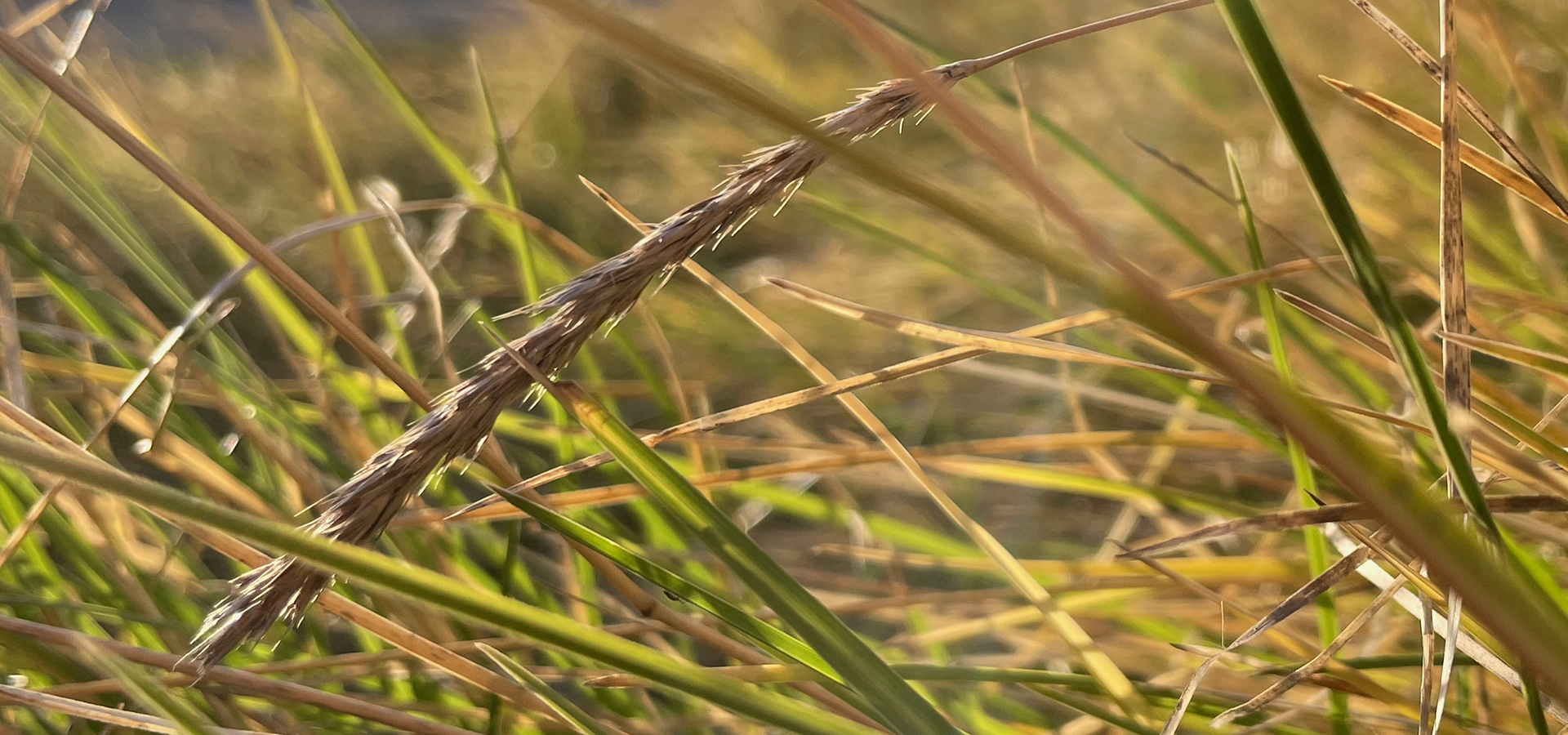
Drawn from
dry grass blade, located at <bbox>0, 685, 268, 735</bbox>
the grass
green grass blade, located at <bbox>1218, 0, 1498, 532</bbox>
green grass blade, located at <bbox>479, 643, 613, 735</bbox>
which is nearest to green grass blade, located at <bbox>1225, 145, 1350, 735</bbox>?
the grass

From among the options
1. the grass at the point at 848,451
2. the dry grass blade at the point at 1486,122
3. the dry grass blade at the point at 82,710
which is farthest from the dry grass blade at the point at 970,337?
the dry grass blade at the point at 82,710

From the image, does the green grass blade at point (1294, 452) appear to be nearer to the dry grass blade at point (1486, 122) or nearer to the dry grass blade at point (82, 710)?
the dry grass blade at point (1486, 122)

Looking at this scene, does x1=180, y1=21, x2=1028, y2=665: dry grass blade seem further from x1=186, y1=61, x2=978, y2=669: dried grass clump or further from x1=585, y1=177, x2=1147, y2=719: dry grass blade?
x1=585, y1=177, x2=1147, y2=719: dry grass blade

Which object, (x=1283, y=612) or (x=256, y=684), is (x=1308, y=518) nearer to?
(x=1283, y=612)

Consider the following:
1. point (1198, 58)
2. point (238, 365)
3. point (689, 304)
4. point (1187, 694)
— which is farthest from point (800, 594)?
point (1198, 58)

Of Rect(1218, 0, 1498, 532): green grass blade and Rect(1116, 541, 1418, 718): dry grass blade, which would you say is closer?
Rect(1218, 0, 1498, 532): green grass blade

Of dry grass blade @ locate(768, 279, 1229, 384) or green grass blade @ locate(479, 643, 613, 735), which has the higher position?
dry grass blade @ locate(768, 279, 1229, 384)

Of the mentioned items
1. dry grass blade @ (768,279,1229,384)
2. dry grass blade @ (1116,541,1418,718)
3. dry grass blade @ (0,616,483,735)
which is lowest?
dry grass blade @ (1116,541,1418,718)
